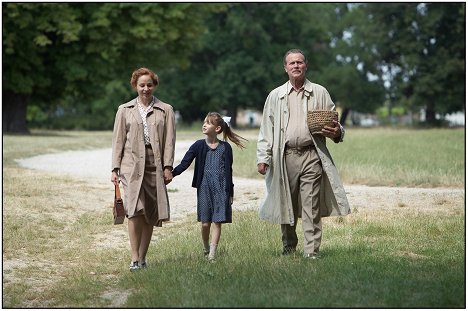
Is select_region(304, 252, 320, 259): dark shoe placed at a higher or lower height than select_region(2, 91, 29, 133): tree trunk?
lower

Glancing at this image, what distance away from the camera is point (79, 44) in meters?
38.8

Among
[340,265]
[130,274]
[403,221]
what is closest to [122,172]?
[130,274]

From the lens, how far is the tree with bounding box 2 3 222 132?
35.8 meters

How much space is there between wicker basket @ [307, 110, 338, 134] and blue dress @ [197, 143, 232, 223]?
97 cm

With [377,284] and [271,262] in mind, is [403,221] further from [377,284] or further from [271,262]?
[377,284]

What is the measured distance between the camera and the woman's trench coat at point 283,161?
27.8 feet

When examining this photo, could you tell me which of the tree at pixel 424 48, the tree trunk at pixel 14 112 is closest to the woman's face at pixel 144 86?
the tree trunk at pixel 14 112

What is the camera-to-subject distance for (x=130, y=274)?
815cm

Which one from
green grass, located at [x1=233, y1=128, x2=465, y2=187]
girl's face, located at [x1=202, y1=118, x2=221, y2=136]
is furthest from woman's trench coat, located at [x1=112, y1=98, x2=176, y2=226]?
Answer: green grass, located at [x1=233, y1=128, x2=465, y2=187]

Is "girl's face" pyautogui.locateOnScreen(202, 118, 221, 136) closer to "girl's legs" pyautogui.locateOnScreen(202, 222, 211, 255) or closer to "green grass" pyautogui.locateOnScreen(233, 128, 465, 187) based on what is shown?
"girl's legs" pyautogui.locateOnScreen(202, 222, 211, 255)

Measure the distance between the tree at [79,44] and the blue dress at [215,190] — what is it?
27153mm

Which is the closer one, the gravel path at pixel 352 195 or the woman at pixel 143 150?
the woman at pixel 143 150

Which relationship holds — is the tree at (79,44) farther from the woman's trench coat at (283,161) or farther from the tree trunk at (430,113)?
the woman's trench coat at (283,161)

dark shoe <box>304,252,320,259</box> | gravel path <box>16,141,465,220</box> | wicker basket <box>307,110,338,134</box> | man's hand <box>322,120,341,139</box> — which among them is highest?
wicker basket <box>307,110,338,134</box>
